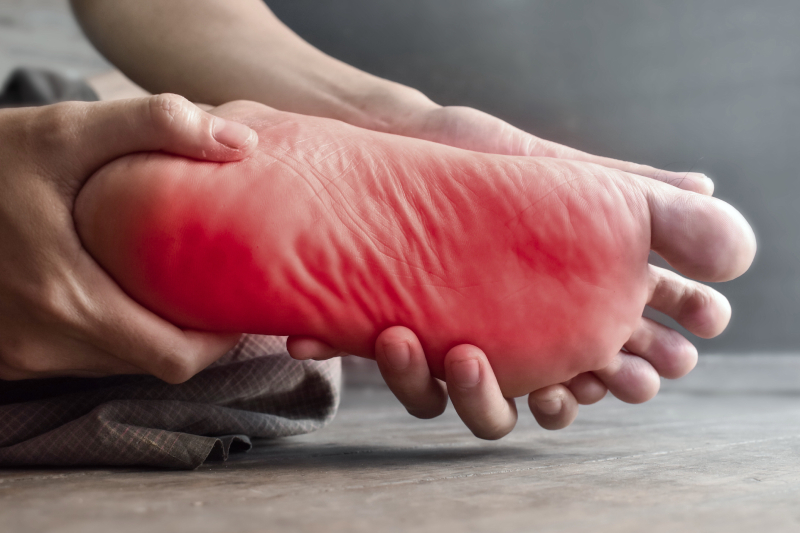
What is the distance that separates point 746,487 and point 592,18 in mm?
1693

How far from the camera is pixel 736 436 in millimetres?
890

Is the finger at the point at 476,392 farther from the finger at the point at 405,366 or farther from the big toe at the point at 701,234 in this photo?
the big toe at the point at 701,234

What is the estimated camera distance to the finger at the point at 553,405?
711mm

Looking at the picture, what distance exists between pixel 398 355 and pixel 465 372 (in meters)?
→ 0.06

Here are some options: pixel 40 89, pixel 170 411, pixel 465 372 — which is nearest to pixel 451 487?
pixel 465 372

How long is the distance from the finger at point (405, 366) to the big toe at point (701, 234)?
0.77 ft

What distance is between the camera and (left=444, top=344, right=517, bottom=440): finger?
607 mm

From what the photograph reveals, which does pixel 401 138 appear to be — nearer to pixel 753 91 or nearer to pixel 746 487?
pixel 746 487

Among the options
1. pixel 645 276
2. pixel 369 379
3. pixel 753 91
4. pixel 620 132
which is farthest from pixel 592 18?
pixel 645 276

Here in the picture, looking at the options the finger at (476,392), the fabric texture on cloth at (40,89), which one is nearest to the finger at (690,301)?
the finger at (476,392)

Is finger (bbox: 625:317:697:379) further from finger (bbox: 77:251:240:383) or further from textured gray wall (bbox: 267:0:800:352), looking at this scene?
textured gray wall (bbox: 267:0:800:352)

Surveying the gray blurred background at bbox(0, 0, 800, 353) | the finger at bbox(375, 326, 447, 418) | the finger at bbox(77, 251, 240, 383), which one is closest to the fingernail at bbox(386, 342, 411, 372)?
the finger at bbox(375, 326, 447, 418)

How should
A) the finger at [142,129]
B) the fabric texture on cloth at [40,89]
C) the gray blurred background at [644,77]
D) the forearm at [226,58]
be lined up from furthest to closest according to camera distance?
the gray blurred background at [644,77], the fabric texture on cloth at [40,89], the forearm at [226,58], the finger at [142,129]

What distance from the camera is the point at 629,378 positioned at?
2.40 ft
